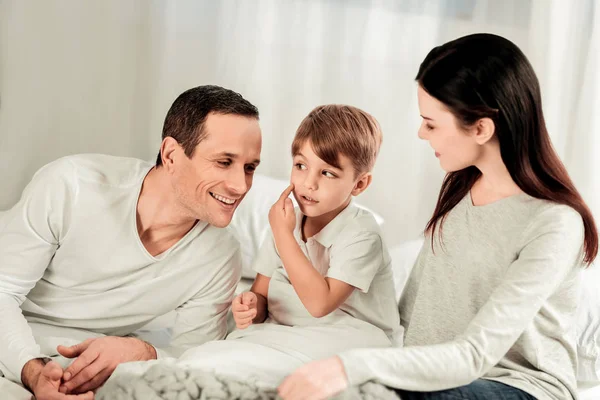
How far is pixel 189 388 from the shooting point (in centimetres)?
113

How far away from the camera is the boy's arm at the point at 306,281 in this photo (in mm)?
1484

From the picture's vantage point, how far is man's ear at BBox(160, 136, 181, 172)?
1675mm

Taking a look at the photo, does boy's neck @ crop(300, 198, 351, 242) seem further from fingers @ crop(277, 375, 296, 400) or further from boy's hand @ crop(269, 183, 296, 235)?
fingers @ crop(277, 375, 296, 400)

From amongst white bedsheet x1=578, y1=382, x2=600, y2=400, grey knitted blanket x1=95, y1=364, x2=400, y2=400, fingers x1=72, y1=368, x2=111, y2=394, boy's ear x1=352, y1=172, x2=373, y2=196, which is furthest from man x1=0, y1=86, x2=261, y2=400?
white bedsheet x1=578, y1=382, x2=600, y2=400

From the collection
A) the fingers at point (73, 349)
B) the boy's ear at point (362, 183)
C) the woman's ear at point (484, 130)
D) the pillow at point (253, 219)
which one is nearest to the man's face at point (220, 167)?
the boy's ear at point (362, 183)

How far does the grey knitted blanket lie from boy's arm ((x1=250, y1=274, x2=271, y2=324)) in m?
0.46

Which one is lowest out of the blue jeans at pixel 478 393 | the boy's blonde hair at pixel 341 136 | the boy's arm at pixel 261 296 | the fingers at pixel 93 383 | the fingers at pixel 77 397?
the fingers at pixel 93 383

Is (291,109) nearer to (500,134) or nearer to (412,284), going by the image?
(412,284)

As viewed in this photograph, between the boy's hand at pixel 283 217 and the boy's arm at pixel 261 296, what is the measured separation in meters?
0.18

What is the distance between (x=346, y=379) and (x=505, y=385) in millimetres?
317

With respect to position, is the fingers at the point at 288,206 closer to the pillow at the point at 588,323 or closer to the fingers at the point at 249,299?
the fingers at the point at 249,299

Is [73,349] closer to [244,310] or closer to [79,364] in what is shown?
[79,364]

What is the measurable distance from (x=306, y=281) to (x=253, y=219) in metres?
0.84

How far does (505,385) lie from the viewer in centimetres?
129
